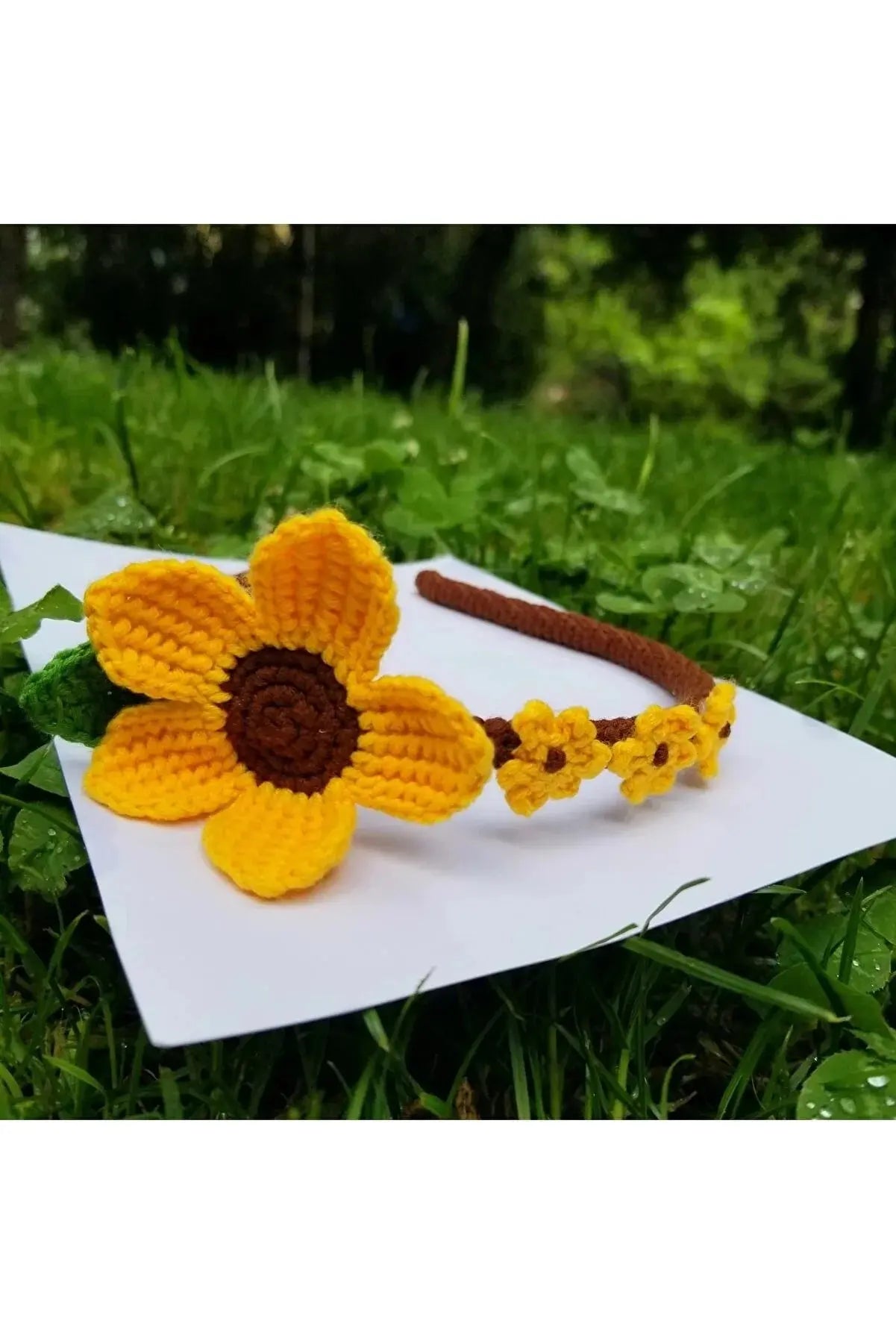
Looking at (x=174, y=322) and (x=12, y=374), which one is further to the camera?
(x=174, y=322)

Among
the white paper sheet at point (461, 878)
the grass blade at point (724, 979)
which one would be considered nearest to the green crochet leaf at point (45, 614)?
the white paper sheet at point (461, 878)

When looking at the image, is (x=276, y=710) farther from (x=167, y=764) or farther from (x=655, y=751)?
(x=655, y=751)

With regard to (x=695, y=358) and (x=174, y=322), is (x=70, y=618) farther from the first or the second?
(x=695, y=358)

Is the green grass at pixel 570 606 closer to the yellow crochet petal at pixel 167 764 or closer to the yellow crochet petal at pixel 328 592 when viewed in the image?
the yellow crochet petal at pixel 167 764

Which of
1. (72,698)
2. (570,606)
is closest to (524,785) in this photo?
(72,698)

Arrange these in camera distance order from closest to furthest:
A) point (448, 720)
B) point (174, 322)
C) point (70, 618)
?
point (448, 720), point (70, 618), point (174, 322)

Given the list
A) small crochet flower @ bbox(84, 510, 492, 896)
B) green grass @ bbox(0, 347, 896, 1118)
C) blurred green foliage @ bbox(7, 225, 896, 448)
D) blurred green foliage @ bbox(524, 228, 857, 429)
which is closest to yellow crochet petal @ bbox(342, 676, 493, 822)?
small crochet flower @ bbox(84, 510, 492, 896)

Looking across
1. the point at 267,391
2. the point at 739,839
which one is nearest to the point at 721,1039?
the point at 739,839
